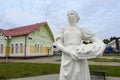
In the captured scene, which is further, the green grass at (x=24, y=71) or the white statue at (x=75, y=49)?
the green grass at (x=24, y=71)

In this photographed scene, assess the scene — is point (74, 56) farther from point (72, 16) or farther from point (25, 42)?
point (25, 42)

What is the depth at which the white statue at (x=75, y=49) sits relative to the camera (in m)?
2.85

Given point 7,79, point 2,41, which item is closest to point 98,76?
point 7,79

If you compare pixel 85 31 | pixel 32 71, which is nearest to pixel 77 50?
pixel 85 31

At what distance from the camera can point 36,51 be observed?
31.2 m

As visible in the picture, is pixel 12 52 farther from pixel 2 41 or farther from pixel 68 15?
pixel 68 15

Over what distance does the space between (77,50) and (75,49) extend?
2.5 inches

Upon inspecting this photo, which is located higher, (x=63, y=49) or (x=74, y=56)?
(x=63, y=49)

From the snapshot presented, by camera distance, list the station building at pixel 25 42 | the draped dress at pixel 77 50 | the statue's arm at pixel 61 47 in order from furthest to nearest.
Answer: the station building at pixel 25 42 < the statue's arm at pixel 61 47 < the draped dress at pixel 77 50

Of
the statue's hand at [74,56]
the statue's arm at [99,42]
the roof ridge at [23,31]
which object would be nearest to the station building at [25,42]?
the roof ridge at [23,31]

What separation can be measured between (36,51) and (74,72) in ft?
93.8

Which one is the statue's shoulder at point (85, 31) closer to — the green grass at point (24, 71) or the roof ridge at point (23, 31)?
the green grass at point (24, 71)

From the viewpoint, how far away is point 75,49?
2980 mm

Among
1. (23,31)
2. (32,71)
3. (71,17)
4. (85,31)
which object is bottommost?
(32,71)
